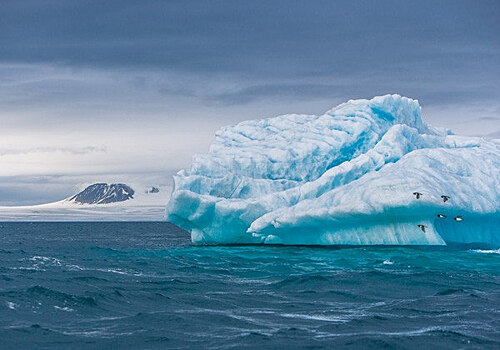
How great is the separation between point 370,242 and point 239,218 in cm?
787

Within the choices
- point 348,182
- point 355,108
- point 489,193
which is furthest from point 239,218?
point 489,193

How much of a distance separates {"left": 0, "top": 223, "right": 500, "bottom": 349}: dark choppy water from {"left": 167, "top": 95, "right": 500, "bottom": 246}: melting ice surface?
496 cm

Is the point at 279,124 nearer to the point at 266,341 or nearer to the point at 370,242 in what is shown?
the point at 370,242

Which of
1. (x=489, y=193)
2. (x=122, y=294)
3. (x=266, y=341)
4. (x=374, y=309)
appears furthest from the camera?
(x=489, y=193)

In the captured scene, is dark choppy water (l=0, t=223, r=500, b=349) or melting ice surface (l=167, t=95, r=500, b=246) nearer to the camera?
dark choppy water (l=0, t=223, r=500, b=349)

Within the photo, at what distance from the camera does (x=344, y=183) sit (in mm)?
41875

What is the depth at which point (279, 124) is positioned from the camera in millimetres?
48938

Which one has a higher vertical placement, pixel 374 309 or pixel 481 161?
pixel 481 161

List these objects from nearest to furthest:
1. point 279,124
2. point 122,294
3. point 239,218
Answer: point 122,294 < point 239,218 < point 279,124

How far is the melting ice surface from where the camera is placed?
124ft

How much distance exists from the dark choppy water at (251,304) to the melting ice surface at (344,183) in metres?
4.96

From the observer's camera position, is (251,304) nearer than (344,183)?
Yes

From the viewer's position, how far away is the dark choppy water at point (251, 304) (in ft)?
49.6

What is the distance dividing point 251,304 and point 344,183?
2300 cm
